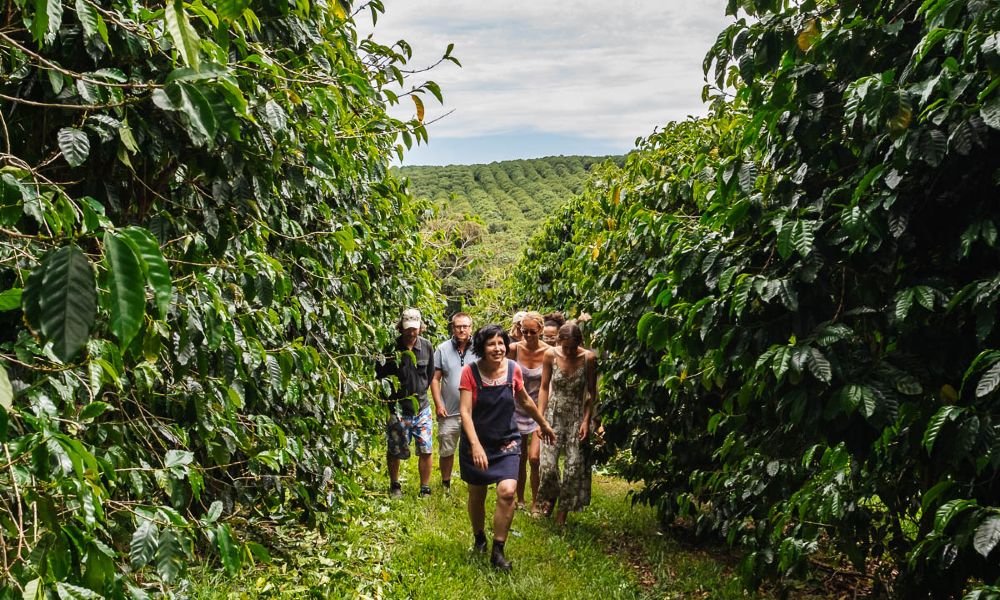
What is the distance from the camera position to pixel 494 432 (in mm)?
5492

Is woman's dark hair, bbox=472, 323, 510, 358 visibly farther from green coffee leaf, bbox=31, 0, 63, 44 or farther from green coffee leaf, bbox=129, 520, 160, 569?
green coffee leaf, bbox=31, 0, 63, 44

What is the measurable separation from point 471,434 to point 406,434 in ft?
6.67

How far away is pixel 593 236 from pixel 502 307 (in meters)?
7.05

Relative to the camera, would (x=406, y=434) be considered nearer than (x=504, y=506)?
No

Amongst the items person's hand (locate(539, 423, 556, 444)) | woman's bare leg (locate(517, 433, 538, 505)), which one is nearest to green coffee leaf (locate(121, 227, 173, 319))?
person's hand (locate(539, 423, 556, 444))

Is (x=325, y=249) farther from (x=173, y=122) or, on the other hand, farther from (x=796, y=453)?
(x=796, y=453)

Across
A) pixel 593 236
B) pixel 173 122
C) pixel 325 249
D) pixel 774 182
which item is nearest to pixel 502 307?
pixel 593 236

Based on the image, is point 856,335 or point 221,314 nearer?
point 221,314

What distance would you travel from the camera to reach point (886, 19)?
10.0ft

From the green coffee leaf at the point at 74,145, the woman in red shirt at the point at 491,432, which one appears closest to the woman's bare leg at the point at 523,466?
the woman in red shirt at the point at 491,432

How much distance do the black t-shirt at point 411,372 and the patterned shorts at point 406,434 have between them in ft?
0.33

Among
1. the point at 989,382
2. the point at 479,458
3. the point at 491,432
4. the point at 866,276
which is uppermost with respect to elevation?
the point at 866,276

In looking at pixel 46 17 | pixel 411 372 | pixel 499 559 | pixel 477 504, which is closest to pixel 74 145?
Result: pixel 46 17

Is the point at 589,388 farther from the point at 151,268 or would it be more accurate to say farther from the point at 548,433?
the point at 151,268
